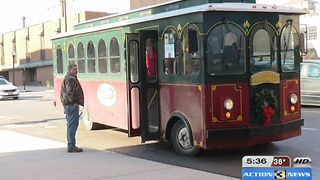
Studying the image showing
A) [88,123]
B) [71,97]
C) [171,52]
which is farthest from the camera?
[88,123]

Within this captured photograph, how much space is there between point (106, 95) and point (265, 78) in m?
4.26

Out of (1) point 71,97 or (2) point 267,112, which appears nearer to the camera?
(2) point 267,112

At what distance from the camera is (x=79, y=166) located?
8.16 meters

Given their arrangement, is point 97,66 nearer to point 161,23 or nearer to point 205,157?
point 161,23

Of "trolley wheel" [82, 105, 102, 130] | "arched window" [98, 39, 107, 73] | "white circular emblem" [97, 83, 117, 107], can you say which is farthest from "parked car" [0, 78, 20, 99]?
"arched window" [98, 39, 107, 73]

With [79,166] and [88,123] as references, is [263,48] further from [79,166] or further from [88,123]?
[88,123]

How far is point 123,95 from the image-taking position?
10281 mm

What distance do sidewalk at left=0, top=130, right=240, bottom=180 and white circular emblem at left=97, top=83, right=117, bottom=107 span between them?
4.81 feet

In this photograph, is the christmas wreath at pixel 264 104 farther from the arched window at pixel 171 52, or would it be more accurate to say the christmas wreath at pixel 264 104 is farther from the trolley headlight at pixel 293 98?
the arched window at pixel 171 52

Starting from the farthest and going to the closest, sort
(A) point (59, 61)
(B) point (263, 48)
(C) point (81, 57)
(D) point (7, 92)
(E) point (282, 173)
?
(D) point (7, 92), (A) point (59, 61), (C) point (81, 57), (B) point (263, 48), (E) point (282, 173)

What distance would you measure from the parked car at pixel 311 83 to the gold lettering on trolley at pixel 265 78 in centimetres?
843

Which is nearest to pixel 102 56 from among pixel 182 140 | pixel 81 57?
pixel 81 57

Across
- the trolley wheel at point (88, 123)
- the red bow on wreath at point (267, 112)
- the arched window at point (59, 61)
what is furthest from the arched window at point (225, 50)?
the arched window at point (59, 61)

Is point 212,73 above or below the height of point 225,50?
below
